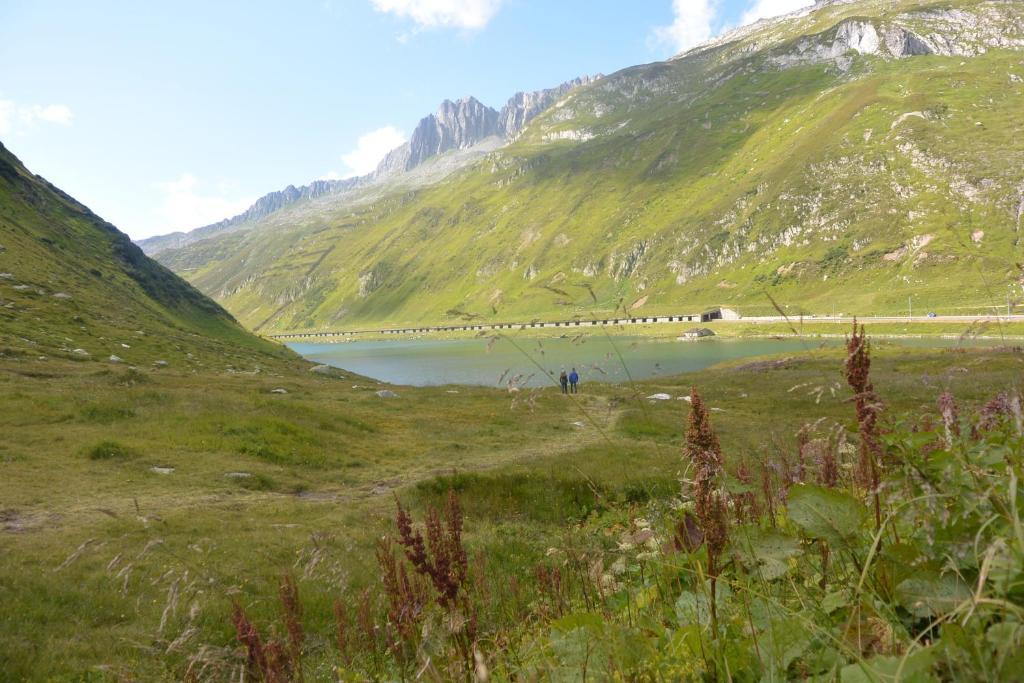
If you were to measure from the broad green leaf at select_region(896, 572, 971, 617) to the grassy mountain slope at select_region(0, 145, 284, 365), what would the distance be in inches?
1668

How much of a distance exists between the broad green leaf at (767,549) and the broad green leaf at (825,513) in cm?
19

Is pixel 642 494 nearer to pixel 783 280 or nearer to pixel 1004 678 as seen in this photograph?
pixel 1004 678

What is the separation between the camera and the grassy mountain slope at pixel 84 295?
129 feet

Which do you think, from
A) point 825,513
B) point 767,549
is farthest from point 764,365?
point 825,513

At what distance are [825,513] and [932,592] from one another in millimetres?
446

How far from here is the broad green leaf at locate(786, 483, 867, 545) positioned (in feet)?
7.15

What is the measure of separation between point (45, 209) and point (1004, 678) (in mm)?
94898

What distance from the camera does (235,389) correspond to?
3253 centimetres

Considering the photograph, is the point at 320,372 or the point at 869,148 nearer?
the point at 320,372

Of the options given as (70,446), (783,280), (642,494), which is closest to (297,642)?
(642,494)

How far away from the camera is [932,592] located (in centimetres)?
183

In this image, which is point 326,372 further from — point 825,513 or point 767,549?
point 825,513

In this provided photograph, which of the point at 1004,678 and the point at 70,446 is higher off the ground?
the point at 1004,678

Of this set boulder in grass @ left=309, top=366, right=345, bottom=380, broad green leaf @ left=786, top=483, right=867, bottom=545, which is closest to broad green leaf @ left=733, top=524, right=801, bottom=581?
broad green leaf @ left=786, top=483, right=867, bottom=545
